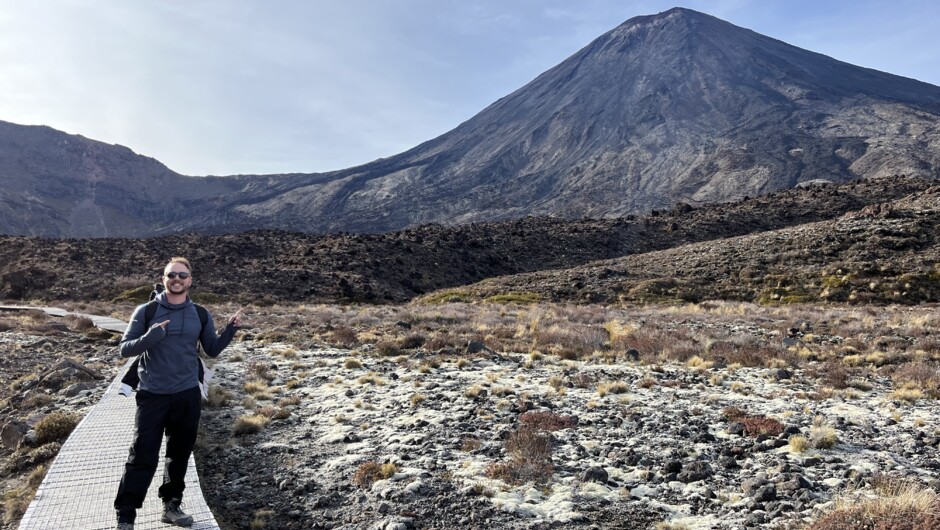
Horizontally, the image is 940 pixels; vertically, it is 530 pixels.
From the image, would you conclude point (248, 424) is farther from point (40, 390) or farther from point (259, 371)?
point (40, 390)

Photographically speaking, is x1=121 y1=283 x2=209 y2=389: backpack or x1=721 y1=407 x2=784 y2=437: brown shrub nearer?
x1=121 y1=283 x2=209 y2=389: backpack

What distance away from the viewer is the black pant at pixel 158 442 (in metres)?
5.52

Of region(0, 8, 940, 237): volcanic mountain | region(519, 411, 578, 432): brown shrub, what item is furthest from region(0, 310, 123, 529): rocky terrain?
region(0, 8, 940, 237): volcanic mountain

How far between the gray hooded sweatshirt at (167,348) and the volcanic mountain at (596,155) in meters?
96.4

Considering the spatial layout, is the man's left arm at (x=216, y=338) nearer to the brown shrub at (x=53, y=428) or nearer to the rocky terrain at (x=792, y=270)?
the brown shrub at (x=53, y=428)

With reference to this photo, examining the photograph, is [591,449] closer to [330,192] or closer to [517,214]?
[517,214]

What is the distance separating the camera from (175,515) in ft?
18.9

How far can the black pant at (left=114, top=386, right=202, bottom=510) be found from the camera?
18.1ft

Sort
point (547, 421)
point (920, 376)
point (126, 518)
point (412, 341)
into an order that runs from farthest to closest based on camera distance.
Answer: point (412, 341) < point (920, 376) < point (547, 421) < point (126, 518)

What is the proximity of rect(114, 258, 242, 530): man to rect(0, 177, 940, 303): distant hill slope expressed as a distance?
34504 mm

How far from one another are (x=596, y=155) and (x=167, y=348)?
131m

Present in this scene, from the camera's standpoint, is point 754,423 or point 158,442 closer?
point 158,442

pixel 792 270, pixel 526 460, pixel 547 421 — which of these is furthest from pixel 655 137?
pixel 526 460

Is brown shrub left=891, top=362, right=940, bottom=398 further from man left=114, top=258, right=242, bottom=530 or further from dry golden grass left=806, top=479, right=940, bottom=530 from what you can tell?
man left=114, top=258, right=242, bottom=530
